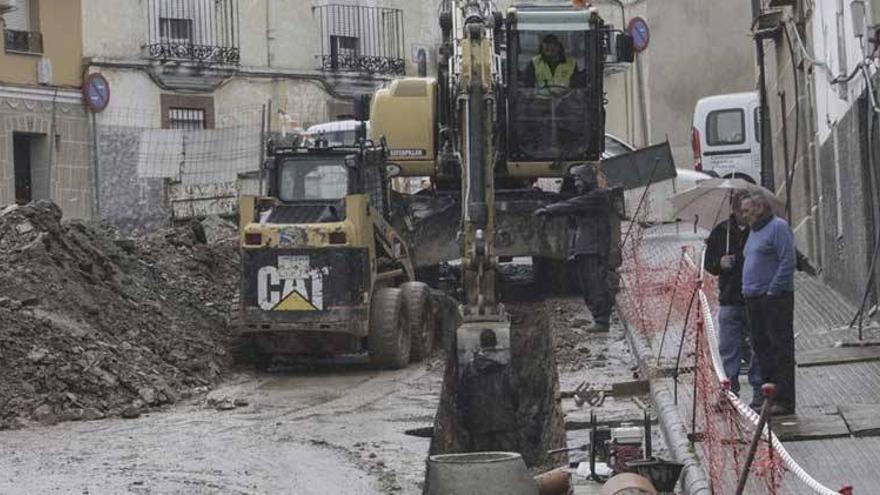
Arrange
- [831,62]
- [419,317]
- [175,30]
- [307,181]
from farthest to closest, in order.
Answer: [175,30] < [419,317] < [831,62] < [307,181]

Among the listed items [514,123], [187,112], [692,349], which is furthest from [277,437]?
[187,112]

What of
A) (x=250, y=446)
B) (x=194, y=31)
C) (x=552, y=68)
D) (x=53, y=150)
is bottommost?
(x=250, y=446)

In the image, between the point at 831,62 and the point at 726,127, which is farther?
the point at 726,127

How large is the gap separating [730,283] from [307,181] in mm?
7691

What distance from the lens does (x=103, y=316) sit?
64.8 ft

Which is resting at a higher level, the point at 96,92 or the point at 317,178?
the point at 96,92

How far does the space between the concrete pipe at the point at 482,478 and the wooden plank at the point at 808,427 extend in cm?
176

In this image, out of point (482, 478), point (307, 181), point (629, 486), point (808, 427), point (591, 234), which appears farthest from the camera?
point (307, 181)

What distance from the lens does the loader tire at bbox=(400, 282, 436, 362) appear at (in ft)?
67.2

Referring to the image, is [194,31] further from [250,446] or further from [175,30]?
[250,446]

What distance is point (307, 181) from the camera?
20.0 metres

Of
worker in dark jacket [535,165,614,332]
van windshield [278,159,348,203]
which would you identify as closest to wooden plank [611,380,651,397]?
worker in dark jacket [535,165,614,332]

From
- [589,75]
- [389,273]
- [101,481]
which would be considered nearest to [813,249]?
[589,75]

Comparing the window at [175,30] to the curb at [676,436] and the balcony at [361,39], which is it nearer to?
the balcony at [361,39]
